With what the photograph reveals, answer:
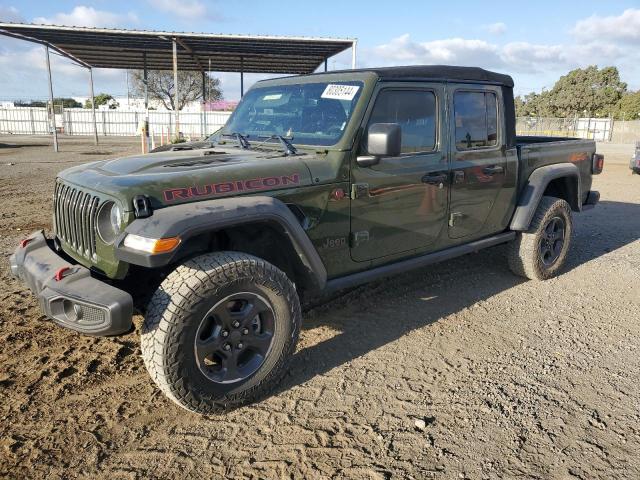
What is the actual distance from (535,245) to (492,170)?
3.48ft

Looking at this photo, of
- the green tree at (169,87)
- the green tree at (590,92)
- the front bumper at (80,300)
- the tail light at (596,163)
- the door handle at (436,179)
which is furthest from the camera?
the green tree at (590,92)

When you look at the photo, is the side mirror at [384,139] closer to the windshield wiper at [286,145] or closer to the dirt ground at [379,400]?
the windshield wiper at [286,145]

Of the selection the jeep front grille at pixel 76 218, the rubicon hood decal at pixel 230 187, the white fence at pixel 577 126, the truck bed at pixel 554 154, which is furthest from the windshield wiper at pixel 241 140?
the white fence at pixel 577 126

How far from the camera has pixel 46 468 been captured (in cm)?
242

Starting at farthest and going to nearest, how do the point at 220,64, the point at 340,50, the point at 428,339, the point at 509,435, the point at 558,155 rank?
1. the point at 220,64
2. the point at 340,50
3. the point at 558,155
4. the point at 428,339
5. the point at 509,435

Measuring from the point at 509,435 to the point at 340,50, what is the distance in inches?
716

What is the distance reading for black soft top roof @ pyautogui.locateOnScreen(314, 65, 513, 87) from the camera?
12.1 feet

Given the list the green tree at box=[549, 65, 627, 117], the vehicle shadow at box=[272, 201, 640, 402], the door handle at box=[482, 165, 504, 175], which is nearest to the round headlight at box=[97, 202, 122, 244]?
the vehicle shadow at box=[272, 201, 640, 402]

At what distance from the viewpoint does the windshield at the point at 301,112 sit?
3529 millimetres

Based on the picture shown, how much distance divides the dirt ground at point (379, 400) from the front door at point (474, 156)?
2.74 ft

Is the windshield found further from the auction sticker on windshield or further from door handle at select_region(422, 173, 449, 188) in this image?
door handle at select_region(422, 173, 449, 188)

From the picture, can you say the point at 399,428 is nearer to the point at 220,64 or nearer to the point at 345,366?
the point at 345,366

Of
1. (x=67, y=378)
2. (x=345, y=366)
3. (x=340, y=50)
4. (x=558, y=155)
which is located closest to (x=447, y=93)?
(x=558, y=155)

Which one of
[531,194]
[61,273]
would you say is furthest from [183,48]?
[61,273]
